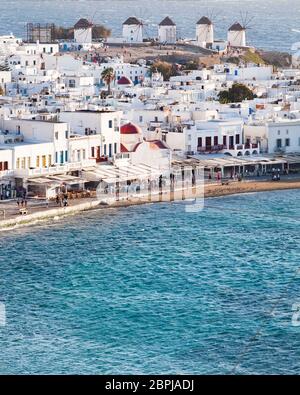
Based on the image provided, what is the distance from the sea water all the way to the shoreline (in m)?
49.4

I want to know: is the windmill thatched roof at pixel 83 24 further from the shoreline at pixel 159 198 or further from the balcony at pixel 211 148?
the shoreline at pixel 159 198

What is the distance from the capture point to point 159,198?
33438 millimetres

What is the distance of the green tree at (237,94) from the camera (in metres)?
47.7

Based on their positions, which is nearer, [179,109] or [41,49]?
[179,109]

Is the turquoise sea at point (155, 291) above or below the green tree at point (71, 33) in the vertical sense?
below

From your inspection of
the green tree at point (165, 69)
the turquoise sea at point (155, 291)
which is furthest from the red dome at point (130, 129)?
the green tree at point (165, 69)

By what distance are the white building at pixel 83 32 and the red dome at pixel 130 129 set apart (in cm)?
3178

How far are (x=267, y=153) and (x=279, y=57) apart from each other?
34289 mm

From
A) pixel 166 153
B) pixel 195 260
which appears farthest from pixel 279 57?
pixel 195 260

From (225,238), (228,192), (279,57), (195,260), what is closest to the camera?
(195,260)

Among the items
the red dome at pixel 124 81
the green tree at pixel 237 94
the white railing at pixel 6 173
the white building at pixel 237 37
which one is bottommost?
the white railing at pixel 6 173

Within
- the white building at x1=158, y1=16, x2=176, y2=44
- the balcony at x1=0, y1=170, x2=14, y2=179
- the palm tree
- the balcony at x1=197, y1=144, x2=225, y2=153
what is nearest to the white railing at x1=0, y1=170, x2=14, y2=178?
the balcony at x1=0, y1=170, x2=14, y2=179

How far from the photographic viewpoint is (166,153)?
35.9 m

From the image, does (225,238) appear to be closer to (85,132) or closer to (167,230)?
(167,230)
